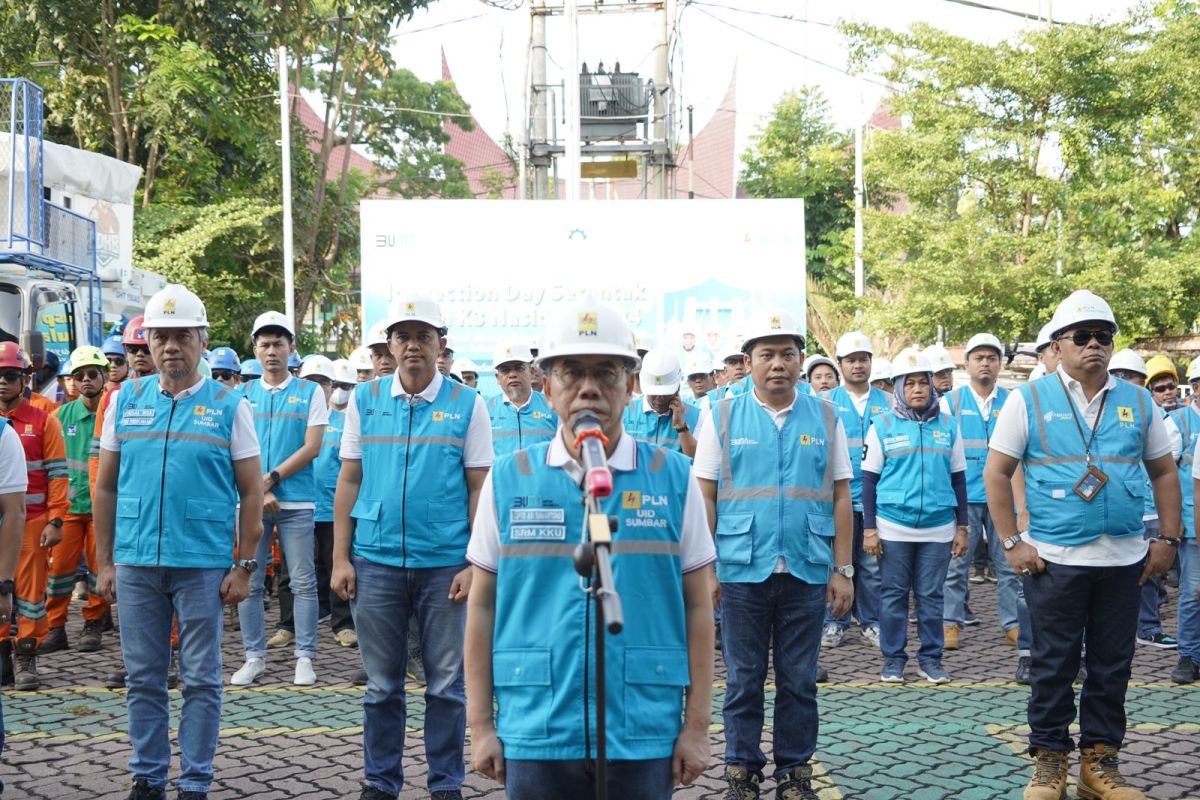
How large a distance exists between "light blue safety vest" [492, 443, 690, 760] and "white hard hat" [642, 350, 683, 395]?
510cm

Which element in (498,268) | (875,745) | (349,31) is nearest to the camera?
(875,745)

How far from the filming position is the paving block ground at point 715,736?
19.1ft

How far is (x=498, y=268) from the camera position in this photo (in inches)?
629

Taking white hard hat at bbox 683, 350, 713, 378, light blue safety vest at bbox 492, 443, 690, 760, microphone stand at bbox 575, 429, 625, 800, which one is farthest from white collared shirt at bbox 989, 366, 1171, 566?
white hard hat at bbox 683, 350, 713, 378

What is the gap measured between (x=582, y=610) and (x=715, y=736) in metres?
4.01

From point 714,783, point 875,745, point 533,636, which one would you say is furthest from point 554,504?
point 875,745

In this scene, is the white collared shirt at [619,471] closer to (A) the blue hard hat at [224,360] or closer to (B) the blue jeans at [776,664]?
(B) the blue jeans at [776,664]

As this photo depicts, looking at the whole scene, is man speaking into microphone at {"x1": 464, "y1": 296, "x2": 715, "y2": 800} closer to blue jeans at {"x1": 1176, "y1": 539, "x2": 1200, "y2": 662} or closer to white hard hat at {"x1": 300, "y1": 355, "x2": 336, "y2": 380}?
blue jeans at {"x1": 1176, "y1": 539, "x2": 1200, "y2": 662}

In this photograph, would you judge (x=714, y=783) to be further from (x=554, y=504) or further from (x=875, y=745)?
(x=554, y=504)

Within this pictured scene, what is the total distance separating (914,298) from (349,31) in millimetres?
16421

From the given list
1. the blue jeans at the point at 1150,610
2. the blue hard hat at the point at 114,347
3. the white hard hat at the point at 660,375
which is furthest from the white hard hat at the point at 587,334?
the blue hard hat at the point at 114,347

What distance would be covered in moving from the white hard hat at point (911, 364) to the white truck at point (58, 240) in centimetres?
732

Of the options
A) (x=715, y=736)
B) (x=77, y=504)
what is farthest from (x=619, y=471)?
(x=77, y=504)

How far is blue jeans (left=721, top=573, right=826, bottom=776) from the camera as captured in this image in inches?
216
